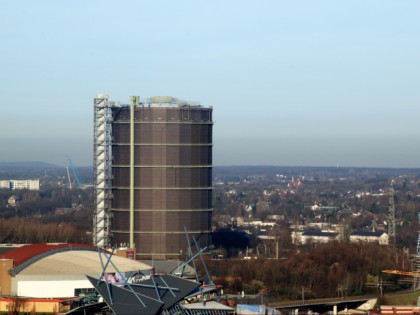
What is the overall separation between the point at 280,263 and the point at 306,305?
1881cm

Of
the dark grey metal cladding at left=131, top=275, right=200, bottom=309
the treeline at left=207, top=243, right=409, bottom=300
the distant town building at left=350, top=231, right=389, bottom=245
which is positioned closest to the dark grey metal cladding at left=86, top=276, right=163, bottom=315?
the dark grey metal cladding at left=131, top=275, right=200, bottom=309

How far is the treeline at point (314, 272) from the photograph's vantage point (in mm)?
96250

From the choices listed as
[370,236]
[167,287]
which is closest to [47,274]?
[167,287]

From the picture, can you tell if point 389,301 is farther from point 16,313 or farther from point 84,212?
point 84,212

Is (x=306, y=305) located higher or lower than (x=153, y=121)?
lower

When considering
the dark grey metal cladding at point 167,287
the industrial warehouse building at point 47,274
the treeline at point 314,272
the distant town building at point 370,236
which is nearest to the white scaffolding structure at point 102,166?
the treeline at point 314,272

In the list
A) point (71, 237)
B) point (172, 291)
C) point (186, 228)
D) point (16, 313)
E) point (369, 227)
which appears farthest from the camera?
point (369, 227)

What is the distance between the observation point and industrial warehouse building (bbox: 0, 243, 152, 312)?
8181 cm

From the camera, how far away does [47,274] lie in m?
82.2

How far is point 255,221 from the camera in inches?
7466

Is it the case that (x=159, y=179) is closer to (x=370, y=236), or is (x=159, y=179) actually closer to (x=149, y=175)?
(x=149, y=175)

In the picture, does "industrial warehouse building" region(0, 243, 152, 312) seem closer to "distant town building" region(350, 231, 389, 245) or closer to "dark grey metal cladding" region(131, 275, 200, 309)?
"dark grey metal cladding" region(131, 275, 200, 309)

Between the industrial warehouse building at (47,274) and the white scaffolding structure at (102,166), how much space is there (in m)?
19.1

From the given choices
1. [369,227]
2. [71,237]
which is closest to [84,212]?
[369,227]
